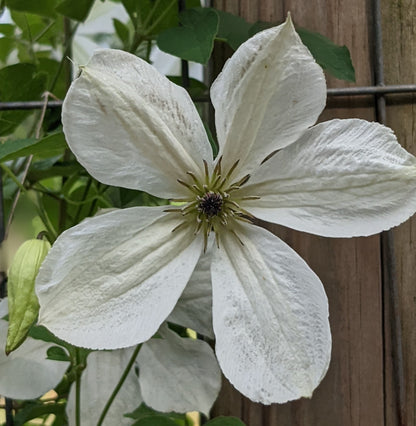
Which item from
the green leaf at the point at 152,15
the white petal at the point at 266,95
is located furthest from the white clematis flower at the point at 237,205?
the green leaf at the point at 152,15

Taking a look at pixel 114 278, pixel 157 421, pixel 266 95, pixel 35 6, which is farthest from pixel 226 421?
pixel 35 6

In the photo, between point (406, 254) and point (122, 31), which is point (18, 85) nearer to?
point (122, 31)

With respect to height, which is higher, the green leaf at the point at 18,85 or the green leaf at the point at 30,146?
the green leaf at the point at 18,85

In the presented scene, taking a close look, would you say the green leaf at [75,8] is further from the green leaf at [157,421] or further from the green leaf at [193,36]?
the green leaf at [157,421]

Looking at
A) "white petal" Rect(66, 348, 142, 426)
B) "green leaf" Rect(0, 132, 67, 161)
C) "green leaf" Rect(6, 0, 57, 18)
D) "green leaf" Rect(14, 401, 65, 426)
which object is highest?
"green leaf" Rect(6, 0, 57, 18)

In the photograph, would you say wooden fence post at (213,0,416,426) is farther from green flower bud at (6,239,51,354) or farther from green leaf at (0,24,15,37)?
green leaf at (0,24,15,37)

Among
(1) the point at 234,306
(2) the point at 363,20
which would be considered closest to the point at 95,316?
(1) the point at 234,306

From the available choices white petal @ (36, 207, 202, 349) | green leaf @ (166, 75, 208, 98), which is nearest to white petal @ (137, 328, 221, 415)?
white petal @ (36, 207, 202, 349)

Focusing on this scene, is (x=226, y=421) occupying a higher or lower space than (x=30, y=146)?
lower
